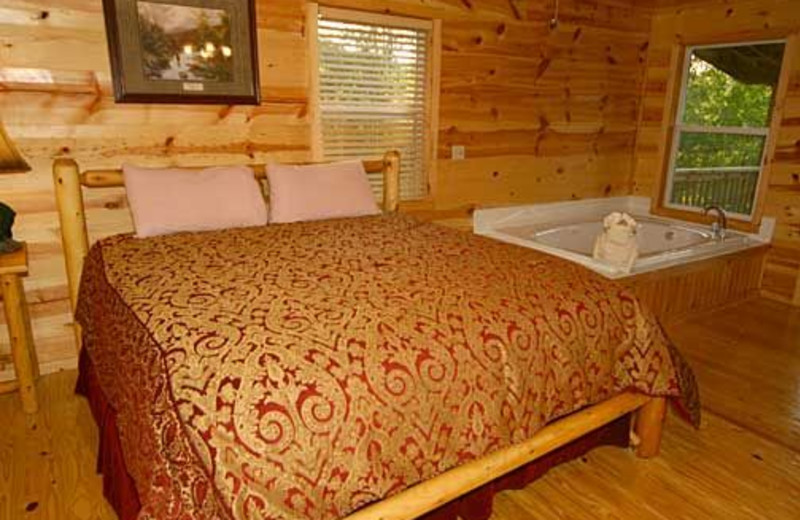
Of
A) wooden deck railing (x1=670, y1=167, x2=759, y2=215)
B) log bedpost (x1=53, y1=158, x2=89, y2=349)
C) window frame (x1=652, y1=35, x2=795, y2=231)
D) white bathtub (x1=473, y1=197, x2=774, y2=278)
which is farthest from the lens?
wooden deck railing (x1=670, y1=167, x2=759, y2=215)

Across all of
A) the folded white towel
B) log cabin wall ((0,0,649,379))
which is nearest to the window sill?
log cabin wall ((0,0,649,379))

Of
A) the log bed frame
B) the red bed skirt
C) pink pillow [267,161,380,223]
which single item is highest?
pink pillow [267,161,380,223]

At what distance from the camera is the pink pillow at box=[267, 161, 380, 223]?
2.65 m

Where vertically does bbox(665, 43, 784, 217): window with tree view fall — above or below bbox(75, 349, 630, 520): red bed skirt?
above

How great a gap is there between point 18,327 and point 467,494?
1.88 m

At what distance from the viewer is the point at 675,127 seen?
4352mm

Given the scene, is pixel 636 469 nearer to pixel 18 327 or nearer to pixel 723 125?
pixel 18 327

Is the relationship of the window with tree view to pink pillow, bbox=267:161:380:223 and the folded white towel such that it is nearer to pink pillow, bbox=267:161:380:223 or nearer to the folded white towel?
the folded white towel

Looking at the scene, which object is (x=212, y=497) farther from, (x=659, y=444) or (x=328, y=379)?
(x=659, y=444)

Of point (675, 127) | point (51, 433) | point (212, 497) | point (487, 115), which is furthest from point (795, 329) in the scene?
point (51, 433)

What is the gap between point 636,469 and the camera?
1973 mm

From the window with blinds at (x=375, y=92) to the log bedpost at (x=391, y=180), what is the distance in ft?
0.59

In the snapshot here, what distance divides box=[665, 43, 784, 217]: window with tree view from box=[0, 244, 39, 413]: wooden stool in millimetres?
4459

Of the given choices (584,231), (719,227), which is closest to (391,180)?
(584,231)
